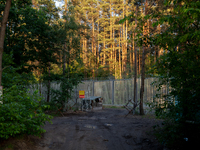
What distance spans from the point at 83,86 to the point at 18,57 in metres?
7.07

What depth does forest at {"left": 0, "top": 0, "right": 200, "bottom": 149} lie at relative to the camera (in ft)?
16.2

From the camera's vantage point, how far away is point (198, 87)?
4.55 meters

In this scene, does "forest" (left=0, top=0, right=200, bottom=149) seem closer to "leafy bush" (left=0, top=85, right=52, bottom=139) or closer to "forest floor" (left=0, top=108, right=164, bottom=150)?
"leafy bush" (left=0, top=85, right=52, bottom=139)

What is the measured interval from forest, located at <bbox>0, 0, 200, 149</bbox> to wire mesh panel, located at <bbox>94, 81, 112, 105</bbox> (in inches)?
100

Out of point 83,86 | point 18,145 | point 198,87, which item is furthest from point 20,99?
point 83,86

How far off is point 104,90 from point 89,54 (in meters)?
11.6

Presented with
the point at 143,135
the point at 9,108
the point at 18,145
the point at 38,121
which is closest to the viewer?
the point at 9,108

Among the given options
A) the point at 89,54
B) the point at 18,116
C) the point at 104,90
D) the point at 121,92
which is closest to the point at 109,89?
the point at 104,90

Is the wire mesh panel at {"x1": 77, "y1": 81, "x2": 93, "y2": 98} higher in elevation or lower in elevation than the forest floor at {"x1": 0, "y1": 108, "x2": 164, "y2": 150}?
higher

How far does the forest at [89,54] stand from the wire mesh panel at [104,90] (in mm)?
2545

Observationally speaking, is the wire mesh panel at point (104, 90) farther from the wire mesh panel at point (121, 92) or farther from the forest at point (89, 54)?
the forest at point (89, 54)

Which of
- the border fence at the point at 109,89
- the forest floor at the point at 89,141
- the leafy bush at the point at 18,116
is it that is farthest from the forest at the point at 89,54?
the border fence at the point at 109,89

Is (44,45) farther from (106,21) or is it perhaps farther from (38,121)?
(106,21)

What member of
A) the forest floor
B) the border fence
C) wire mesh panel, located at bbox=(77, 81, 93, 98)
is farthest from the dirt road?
wire mesh panel, located at bbox=(77, 81, 93, 98)
